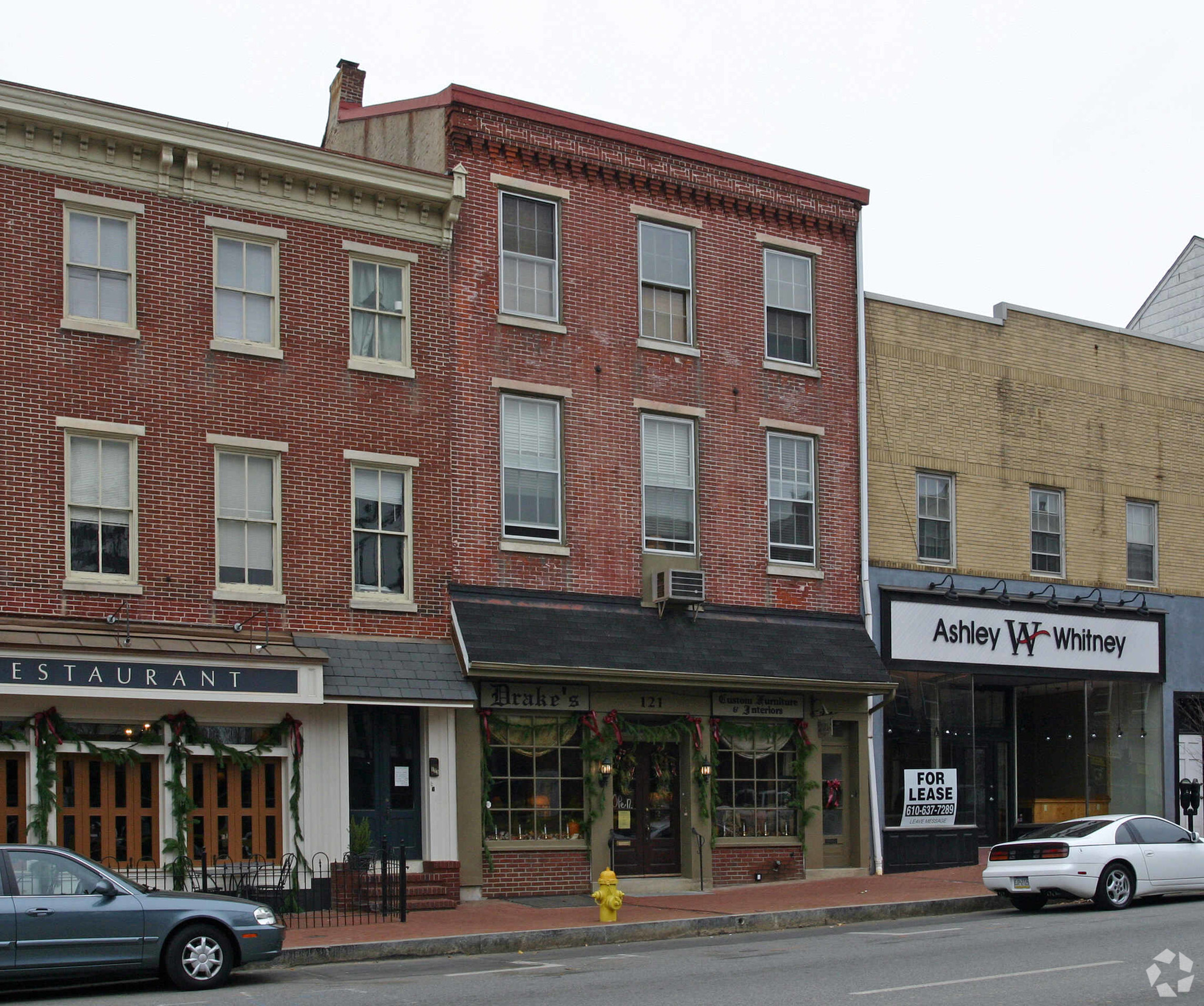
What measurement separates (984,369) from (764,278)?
499 centimetres

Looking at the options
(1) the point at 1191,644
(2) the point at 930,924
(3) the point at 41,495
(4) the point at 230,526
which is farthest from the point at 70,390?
(1) the point at 1191,644

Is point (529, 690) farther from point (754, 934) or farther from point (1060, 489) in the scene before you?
point (1060, 489)

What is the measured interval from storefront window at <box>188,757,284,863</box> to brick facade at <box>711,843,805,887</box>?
7.29m

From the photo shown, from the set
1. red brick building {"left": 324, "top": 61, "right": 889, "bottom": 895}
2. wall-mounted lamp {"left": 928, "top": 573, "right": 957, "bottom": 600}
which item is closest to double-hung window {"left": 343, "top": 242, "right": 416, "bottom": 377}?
red brick building {"left": 324, "top": 61, "right": 889, "bottom": 895}

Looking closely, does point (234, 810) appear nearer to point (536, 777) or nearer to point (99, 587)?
point (99, 587)

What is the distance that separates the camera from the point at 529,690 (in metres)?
22.7

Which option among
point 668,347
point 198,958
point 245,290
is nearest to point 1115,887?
point 668,347

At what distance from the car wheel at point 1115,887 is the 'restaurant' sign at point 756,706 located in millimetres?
6740

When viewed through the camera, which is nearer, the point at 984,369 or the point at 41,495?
the point at 41,495

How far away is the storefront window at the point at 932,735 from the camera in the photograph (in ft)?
87.5

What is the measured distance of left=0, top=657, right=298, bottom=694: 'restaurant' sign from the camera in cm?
1831

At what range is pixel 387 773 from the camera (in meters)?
21.7

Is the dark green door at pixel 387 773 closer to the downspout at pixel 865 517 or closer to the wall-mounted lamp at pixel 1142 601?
the downspout at pixel 865 517

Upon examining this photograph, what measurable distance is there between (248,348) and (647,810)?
9386 mm
